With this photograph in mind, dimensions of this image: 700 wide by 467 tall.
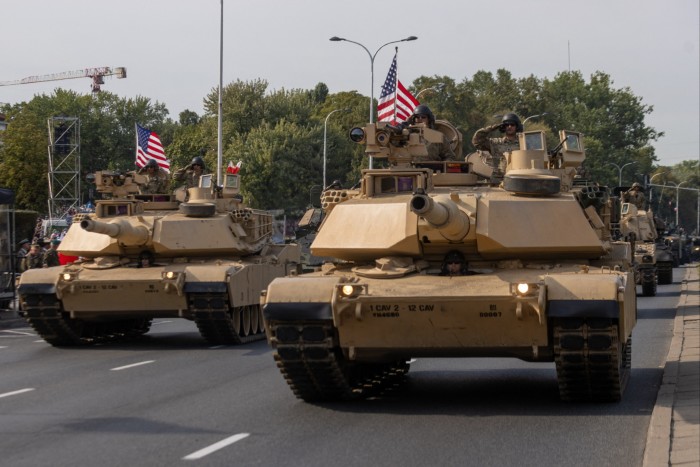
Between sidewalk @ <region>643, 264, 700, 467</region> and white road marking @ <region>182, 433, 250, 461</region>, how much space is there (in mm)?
3209

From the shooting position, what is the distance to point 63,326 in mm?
19297

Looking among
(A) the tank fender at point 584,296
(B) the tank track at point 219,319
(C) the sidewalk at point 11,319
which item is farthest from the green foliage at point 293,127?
(A) the tank fender at point 584,296

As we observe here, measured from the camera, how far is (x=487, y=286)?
1177cm

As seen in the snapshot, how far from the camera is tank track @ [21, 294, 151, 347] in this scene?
1897 centimetres

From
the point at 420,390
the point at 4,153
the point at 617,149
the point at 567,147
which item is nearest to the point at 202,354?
the point at 420,390

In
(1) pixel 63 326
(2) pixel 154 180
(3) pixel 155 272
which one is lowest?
(1) pixel 63 326

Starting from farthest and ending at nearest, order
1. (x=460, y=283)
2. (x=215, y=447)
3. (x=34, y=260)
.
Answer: (x=34, y=260) < (x=460, y=283) < (x=215, y=447)

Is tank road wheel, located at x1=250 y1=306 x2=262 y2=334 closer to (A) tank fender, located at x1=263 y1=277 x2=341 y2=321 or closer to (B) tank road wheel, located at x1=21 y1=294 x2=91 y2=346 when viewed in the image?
(B) tank road wheel, located at x1=21 y1=294 x2=91 y2=346

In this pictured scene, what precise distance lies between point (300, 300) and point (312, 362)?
59 cm

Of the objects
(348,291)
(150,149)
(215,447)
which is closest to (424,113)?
(348,291)

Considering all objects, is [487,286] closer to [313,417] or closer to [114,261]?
[313,417]

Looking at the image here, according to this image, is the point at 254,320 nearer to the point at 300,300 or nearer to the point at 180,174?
the point at 180,174

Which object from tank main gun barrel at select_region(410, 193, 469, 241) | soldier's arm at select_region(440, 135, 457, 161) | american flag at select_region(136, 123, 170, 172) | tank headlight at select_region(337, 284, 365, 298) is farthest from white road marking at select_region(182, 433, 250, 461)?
american flag at select_region(136, 123, 170, 172)

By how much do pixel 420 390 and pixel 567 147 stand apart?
308 centimetres
